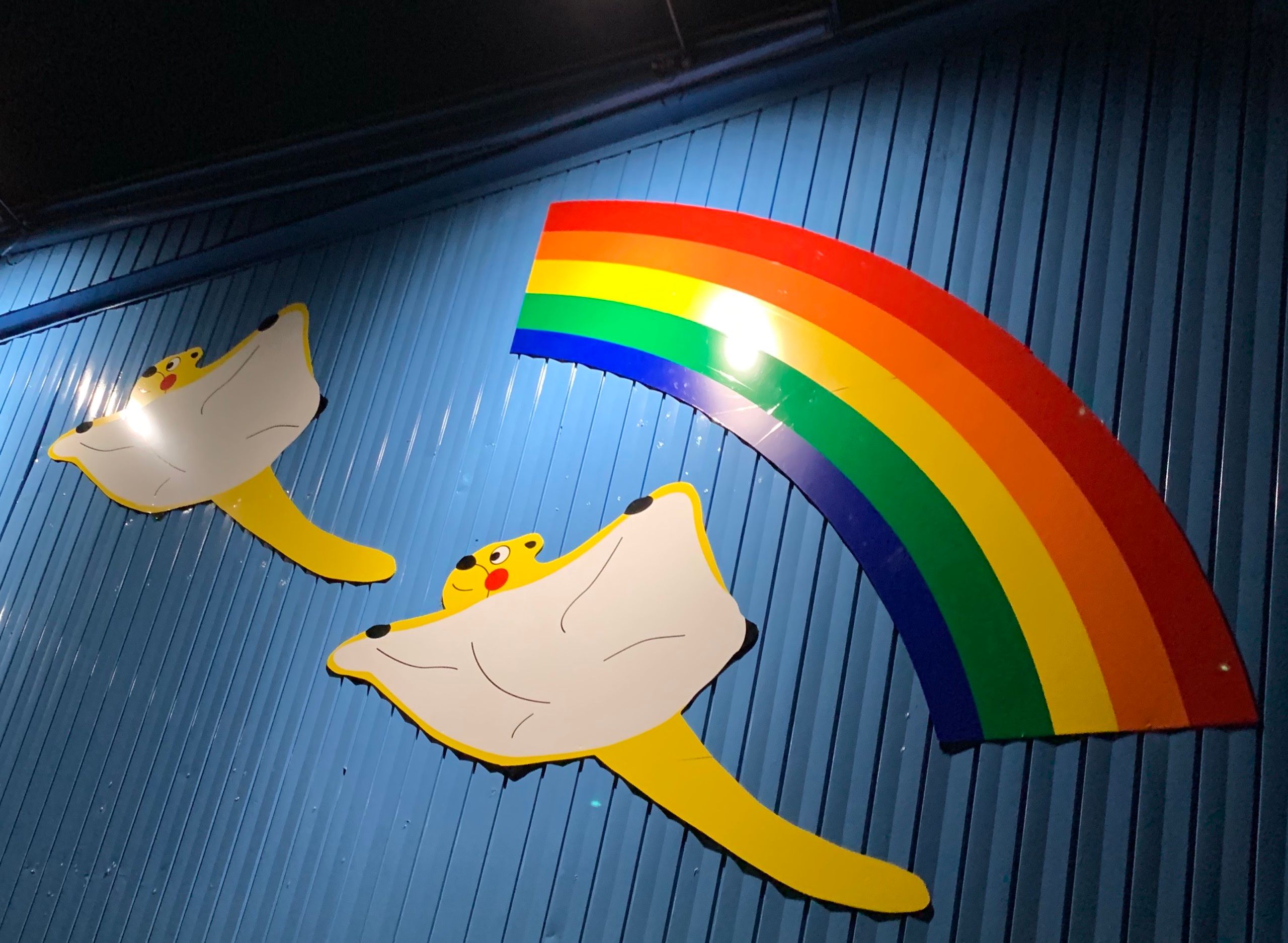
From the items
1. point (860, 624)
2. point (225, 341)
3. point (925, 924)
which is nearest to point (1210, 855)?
point (925, 924)

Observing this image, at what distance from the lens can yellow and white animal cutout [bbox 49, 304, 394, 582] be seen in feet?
9.52

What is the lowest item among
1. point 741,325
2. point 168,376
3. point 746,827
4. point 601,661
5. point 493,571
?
point 746,827

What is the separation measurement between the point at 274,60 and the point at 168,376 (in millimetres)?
1000

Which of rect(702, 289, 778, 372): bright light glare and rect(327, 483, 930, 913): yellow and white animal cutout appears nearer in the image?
rect(327, 483, 930, 913): yellow and white animal cutout

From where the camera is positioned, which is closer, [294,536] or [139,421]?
[294,536]

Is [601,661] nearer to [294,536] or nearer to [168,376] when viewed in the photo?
[294,536]

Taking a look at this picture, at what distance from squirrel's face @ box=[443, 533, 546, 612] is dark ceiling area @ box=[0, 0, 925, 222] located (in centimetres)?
137

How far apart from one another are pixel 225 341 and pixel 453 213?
2.60 ft

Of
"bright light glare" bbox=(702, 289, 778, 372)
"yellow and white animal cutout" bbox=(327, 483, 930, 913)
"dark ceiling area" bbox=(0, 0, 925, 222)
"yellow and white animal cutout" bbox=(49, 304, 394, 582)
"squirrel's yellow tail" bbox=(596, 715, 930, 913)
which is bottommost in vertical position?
"squirrel's yellow tail" bbox=(596, 715, 930, 913)

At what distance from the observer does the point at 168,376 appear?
3.25 meters

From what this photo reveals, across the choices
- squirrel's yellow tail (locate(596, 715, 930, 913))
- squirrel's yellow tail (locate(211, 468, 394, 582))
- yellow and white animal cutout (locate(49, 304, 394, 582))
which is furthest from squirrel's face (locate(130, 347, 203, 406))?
squirrel's yellow tail (locate(596, 715, 930, 913))

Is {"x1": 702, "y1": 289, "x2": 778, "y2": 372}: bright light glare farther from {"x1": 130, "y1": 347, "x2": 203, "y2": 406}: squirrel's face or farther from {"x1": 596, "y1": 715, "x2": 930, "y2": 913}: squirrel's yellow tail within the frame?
{"x1": 130, "y1": 347, "x2": 203, "y2": 406}: squirrel's face

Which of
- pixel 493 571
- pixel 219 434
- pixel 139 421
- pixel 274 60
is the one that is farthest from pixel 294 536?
pixel 274 60

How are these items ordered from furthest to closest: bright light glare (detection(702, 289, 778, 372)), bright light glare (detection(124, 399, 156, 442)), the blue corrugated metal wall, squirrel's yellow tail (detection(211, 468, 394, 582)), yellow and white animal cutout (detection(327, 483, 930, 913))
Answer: bright light glare (detection(124, 399, 156, 442)), squirrel's yellow tail (detection(211, 468, 394, 582)), bright light glare (detection(702, 289, 778, 372)), yellow and white animal cutout (detection(327, 483, 930, 913)), the blue corrugated metal wall
